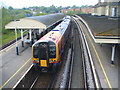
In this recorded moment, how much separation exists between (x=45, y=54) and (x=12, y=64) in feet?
16.5

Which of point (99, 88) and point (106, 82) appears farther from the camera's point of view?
point (106, 82)

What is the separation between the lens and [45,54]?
12.3m

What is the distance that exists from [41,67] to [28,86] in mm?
1662

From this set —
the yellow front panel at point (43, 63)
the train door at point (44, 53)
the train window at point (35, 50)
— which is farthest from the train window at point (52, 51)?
the train window at point (35, 50)

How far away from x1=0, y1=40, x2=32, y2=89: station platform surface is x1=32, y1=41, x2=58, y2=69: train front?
6.85 feet

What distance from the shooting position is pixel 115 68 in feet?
48.6

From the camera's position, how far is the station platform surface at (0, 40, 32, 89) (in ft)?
41.0

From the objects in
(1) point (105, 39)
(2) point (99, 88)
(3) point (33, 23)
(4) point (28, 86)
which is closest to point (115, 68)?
(1) point (105, 39)

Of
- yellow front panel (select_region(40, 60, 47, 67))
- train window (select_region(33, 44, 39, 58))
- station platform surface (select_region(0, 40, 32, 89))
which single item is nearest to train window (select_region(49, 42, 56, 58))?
yellow front panel (select_region(40, 60, 47, 67))

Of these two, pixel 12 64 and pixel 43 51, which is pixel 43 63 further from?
pixel 12 64

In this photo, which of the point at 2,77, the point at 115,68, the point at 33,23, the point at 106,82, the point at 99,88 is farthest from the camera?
the point at 33,23

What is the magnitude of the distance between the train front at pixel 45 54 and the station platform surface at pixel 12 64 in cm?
209

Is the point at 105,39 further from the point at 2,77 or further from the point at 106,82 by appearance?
the point at 2,77

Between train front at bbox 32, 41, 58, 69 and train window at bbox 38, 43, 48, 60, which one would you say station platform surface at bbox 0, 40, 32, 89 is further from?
train window at bbox 38, 43, 48, 60
